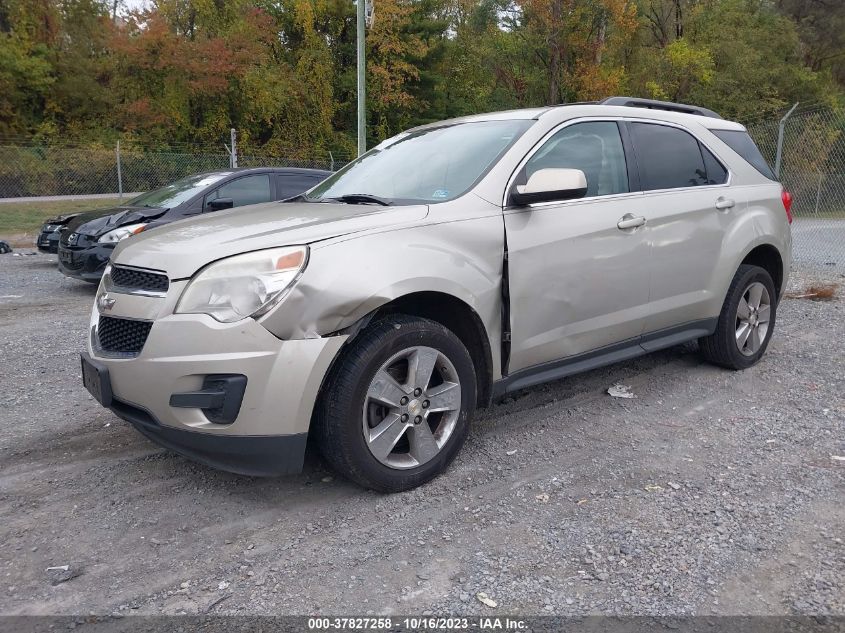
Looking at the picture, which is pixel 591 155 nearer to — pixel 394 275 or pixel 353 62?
pixel 394 275

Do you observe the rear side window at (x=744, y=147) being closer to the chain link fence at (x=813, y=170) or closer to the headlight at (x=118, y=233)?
the headlight at (x=118, y=233)

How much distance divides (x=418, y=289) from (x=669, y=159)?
7.67 ft

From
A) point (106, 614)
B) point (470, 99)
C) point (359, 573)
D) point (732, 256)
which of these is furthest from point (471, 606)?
point (470, 99)

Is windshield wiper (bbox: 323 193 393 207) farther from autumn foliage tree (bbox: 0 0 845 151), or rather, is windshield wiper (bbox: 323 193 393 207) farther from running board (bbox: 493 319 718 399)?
autumn foliage tree (bbox: 0 0 845 151)

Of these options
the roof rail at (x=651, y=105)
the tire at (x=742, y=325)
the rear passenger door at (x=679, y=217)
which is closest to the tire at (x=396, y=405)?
the rear passenger door at (x=679, y=217)

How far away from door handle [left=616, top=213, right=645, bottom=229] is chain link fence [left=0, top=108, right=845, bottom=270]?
1133 centimetres

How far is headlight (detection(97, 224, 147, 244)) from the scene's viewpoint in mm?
8055

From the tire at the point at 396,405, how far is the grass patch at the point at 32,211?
590 inches

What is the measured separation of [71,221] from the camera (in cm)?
900

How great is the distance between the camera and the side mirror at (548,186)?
11.3 feet

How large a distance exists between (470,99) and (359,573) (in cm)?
3665

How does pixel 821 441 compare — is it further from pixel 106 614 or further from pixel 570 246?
pixel 106 614

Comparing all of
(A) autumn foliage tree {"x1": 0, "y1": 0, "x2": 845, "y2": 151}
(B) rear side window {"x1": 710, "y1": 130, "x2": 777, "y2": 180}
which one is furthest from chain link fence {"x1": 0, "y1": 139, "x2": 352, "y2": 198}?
(B) rear side window {"x1": 710, "y1": 130, "x2": 777, "y2": 180}

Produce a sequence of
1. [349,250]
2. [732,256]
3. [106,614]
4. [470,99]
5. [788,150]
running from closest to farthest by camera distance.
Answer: [106,614] → [349,250] → [732,256] → [788,150] → [470,99]
